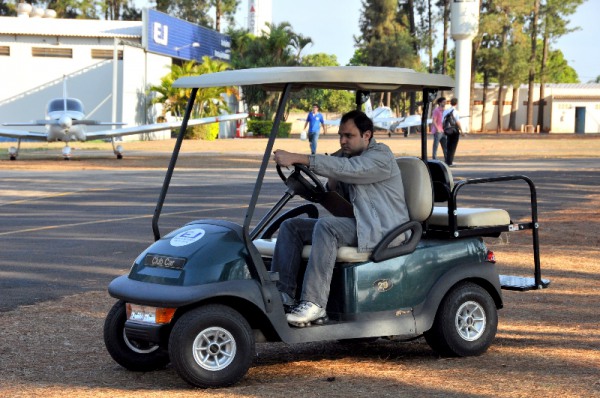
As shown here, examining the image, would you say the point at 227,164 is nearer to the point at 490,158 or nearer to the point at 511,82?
the point at 490,158

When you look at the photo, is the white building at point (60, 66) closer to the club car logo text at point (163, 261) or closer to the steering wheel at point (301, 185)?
the steering wheel at point (301, 185)

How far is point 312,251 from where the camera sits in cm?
667

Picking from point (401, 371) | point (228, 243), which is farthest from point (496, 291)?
point (228, 243)

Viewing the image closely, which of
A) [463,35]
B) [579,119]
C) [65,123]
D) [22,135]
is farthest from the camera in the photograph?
[579,119]

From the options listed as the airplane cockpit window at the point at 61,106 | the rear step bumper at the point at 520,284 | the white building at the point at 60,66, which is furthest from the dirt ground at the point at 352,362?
the white building at the point at 60,66

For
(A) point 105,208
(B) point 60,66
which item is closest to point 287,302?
(A) point 105,208

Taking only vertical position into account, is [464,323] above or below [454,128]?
below

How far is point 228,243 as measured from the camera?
21.3 ft

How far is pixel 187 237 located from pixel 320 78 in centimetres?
128

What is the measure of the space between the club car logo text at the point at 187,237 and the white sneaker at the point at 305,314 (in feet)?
2.42

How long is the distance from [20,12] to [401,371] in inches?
2565

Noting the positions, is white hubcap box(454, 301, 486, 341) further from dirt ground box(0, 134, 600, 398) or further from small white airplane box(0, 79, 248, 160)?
small white airplane box(0, 79, 248, 160)

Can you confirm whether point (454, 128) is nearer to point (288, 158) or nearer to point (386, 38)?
point (288, 158)

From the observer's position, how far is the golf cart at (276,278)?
6297mm
